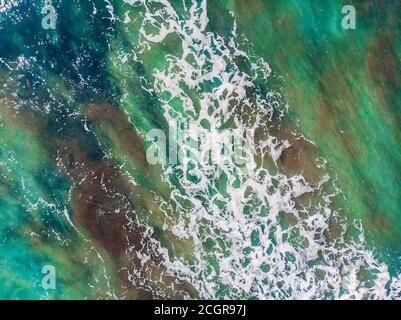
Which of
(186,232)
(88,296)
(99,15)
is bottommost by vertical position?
(88,296)

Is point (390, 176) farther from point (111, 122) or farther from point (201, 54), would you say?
point (111, 122)

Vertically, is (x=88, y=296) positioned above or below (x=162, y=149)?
below

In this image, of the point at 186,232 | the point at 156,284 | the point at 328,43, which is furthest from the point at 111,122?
the point at 328,43
